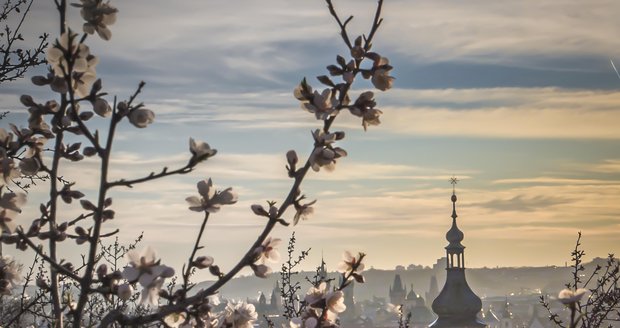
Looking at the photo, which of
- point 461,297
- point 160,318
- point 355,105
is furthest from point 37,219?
point 461,297

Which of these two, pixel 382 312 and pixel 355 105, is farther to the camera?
pixel 382 312

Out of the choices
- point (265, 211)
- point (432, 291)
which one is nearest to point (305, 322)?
point (265, 211)

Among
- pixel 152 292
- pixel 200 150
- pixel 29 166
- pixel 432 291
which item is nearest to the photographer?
pixel 152 292

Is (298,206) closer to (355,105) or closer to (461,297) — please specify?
(355,105)

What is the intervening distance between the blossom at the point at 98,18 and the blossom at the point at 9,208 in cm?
51

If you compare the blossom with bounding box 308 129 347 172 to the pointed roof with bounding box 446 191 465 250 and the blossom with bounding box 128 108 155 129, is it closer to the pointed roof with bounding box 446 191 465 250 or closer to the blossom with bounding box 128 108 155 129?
the blossom with bounding box 128 108 155 129

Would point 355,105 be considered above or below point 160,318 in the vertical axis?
above

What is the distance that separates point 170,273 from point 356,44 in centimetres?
94

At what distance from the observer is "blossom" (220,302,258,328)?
3.10 meters

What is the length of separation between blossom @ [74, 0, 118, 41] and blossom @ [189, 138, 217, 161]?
445 mm

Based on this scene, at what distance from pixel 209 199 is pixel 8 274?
0.85 meters

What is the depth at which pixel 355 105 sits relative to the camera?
2877mm

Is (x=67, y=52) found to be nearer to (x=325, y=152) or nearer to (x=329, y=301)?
(x=325, y=152)

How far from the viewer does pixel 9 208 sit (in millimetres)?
2594
